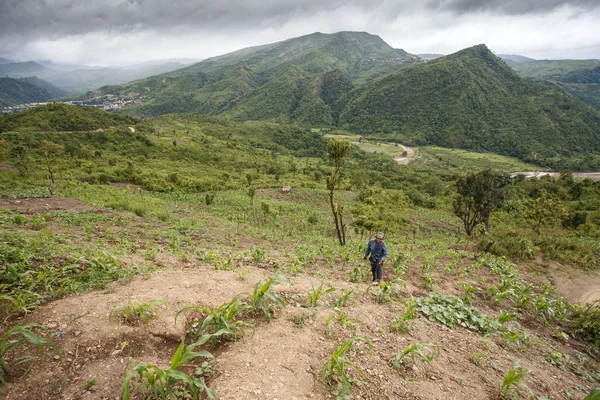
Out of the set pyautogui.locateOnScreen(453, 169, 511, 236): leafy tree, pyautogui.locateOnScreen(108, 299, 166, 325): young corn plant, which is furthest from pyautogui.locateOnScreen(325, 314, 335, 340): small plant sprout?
pyautogui.locateOnScreen(453, 169, 511, 236): leafy tree

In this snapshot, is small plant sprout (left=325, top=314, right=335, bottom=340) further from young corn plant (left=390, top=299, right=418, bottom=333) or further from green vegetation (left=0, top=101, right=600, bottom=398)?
young corn plant (left=390, top=299, right=418, bottom=333)

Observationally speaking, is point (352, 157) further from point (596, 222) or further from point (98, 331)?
point (98, 331)

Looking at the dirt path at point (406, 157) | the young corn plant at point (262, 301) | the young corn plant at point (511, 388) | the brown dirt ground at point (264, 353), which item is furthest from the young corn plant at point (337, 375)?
the dirt path at point (406, 157)

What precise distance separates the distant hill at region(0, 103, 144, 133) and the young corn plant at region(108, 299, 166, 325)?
7082 cm

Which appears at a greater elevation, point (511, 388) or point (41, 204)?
point (41, 204)

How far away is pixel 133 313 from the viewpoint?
3.95 metres

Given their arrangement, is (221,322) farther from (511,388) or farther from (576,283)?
(576,283)

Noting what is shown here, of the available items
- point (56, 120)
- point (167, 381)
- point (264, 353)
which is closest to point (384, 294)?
point (264, 353)

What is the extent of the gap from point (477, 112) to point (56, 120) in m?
159

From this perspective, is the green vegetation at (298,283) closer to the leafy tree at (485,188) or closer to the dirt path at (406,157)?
the leafy tree at (485,188)

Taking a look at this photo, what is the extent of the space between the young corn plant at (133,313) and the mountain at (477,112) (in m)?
126

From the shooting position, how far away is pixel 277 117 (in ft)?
569

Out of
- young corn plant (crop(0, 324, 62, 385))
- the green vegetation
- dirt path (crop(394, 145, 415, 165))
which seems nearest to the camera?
young corn plant (crop(0, 324, 62, 385))

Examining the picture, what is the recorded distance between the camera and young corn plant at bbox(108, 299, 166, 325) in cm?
386
